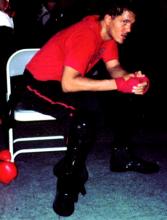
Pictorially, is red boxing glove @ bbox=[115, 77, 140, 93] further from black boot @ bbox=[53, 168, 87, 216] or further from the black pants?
black boot @ bbox=[53, 168, 87, 216]

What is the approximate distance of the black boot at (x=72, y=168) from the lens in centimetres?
208

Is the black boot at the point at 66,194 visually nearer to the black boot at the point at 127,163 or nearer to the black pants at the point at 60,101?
the black pants at the point at 60,101

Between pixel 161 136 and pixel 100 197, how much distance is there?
1.28 meters

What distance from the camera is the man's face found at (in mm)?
2182

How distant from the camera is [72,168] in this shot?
210cm

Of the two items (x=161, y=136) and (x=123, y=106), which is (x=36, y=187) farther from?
(x=161, y=136)

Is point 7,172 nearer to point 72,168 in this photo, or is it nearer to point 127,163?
point 72,168

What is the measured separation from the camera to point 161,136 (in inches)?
Answer: 134

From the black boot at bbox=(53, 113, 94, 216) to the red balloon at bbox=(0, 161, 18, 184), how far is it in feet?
1.50

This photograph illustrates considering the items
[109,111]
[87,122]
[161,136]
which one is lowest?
[161,136]

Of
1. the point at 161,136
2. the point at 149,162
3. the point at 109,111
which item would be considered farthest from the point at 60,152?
the point at 161,136

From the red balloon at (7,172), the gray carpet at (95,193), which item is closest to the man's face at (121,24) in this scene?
the gray carpet at (95,193)

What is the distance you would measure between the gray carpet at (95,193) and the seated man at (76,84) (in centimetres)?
12

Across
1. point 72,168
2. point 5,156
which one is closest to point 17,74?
point 5,156
